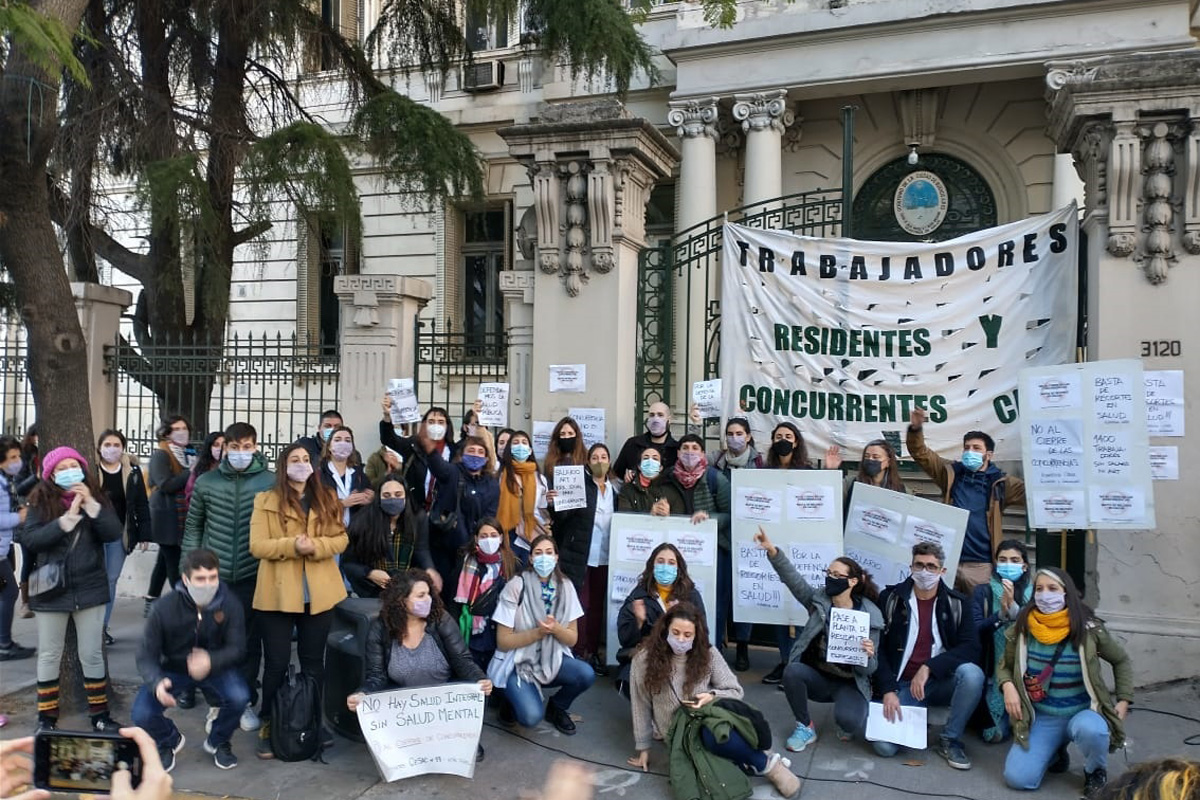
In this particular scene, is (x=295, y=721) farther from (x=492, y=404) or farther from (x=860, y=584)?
(x=860, y=584)

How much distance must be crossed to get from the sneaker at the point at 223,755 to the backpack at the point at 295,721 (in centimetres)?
23

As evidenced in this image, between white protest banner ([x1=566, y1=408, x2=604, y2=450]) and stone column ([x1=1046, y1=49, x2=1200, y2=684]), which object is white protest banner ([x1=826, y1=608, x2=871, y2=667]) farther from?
white protest banner ([x1=566, y1=408, x2=604, y2=450])

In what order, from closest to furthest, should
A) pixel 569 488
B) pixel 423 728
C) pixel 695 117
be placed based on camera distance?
pixel 423 728 → pixel 569 488 → pixel 695 117

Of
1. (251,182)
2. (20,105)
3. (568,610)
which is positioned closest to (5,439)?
(20,105)

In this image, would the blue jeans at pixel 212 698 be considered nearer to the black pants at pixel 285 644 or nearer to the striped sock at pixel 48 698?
the black pants at pixel 285 644

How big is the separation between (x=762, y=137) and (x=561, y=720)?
11.3m

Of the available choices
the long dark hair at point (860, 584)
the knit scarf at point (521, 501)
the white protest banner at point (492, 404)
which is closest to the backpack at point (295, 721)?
the knit scarf at point (521, 501)

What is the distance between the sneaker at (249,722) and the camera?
19.4ft

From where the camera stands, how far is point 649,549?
21.6 feet

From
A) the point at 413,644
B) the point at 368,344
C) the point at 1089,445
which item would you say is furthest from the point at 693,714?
the point at 368,344

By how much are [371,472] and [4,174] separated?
3.37 meters

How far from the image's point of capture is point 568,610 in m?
5.89

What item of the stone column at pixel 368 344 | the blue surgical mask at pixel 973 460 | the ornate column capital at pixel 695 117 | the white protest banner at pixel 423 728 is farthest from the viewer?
the ornate column capital at pixel 695 117

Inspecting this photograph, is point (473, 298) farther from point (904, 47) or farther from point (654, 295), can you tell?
point (654, 295)
